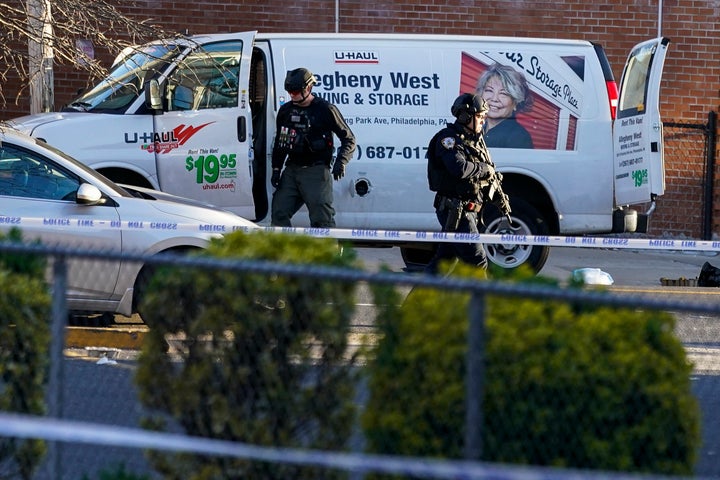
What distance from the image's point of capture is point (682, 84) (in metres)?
15.3

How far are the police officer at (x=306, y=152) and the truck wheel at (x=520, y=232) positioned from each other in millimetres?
1908

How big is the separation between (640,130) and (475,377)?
25.1ft

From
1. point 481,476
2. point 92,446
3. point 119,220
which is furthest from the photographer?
point 119,220

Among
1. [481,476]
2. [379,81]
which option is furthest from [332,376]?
[379,81]

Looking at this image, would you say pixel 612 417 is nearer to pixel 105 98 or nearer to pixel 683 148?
pixel 105 98

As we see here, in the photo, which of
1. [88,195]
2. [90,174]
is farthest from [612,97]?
[88,195]

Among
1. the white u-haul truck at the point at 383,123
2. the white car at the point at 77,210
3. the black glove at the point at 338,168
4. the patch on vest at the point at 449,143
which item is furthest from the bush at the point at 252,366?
the white u-haul truck at the point at 383,123

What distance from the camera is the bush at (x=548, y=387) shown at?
3.61 meters

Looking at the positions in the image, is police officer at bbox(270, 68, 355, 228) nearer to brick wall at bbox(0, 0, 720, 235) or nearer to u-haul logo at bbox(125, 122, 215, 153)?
u-haul logo at bbox(125, 122, 215, 153)

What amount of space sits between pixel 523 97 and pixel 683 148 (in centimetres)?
519

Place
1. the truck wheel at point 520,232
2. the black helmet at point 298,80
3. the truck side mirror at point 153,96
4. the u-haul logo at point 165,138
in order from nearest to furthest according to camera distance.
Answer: the black helmet at point 298,80
the truck side mirror at point 153,96
the u-haul logo at point 165,138
the truck wheel at point 520,232

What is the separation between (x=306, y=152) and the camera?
31.5ft

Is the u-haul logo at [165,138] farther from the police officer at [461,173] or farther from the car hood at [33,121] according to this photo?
the police officer at [461,173]

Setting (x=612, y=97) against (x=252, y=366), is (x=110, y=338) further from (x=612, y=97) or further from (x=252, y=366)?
(x=612, y=97)
